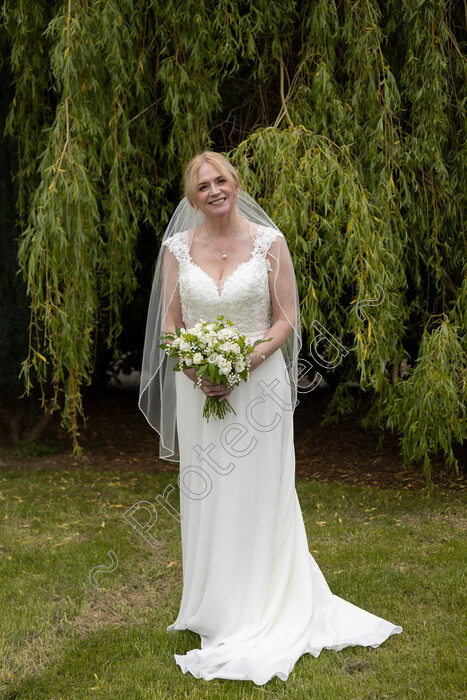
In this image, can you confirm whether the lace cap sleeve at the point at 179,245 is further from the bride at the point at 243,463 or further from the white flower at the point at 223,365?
the white flower at the point at 223,365

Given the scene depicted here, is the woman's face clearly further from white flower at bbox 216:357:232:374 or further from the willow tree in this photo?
the willow tree

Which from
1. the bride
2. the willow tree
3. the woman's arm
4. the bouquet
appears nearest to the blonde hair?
the bride

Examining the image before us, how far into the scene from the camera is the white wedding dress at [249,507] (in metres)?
3.23

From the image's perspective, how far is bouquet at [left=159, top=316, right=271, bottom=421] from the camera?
119 inches

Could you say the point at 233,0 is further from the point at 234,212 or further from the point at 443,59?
the point at 234,212

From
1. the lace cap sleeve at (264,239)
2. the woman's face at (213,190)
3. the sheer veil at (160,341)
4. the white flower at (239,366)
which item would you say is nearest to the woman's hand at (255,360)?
the white flower at (239,366)

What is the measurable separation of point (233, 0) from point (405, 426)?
9.73 ft

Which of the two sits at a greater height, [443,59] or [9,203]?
[443,59]

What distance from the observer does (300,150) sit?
4.68m

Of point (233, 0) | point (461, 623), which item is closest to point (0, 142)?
point (233, 0)

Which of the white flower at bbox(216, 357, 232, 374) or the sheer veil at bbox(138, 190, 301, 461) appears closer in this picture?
the white flower at bbox(216, 357, 232, 374)

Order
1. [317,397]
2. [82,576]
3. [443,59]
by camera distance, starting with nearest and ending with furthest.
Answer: [82,576] → [443,59] → [317,397]

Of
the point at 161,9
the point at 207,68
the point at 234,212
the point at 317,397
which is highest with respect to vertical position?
the point at 161,9

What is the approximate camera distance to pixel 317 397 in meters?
9.41
